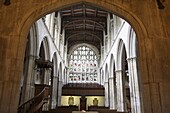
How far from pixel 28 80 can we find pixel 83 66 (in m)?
17.4

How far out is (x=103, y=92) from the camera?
21.5m

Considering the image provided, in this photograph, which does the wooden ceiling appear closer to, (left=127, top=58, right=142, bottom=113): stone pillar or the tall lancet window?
the tall lancet window

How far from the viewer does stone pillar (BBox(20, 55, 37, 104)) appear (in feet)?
30.5

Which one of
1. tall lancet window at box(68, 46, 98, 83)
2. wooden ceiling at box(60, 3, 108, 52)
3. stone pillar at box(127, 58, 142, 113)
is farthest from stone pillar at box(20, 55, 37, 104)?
tall lancet window at box(68, 46, 98, 83)

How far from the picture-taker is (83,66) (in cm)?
2672

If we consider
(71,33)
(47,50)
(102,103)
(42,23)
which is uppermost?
(71,33)

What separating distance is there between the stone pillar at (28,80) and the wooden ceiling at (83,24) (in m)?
8.59

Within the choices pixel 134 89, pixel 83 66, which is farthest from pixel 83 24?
pixel 134 89

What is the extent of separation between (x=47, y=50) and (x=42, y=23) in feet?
8.04

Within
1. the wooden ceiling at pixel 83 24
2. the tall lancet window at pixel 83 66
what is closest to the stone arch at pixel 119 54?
the wooden ceiling at pixel 83 24

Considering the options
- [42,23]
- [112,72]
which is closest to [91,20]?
[112,72]

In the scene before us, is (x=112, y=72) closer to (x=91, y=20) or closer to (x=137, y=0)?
(x=91, y=20)

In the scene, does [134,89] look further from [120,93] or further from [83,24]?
[83,24]

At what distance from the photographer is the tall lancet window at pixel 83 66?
1024 inches
